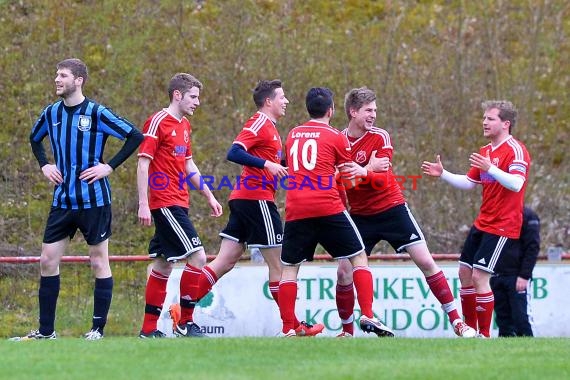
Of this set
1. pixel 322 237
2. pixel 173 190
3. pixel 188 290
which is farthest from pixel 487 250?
pixel 173 190

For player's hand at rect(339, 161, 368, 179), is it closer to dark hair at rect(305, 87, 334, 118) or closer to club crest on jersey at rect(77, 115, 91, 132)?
dark hair at rect(305, 87, 334, 118)

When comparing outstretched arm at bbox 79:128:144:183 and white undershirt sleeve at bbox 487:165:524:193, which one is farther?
white undershirt sleeve at bbox 487:165:524:193

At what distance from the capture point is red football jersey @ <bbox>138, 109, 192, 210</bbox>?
1041 centimetres

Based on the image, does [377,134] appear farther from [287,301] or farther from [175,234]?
[175,234]

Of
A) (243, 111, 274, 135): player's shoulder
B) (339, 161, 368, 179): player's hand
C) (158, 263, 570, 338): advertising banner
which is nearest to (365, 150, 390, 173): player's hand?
(339, 161, 368, 179): player's hand

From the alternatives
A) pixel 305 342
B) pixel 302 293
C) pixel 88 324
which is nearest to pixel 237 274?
pixel 302 293

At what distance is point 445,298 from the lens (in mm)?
10539

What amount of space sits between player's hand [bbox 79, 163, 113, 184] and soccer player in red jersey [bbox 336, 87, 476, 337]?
7.16 ft

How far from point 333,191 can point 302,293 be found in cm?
378

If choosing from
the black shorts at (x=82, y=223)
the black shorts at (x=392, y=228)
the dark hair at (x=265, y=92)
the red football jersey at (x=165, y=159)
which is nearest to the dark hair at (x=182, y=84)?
the red football jersey at (x=165, y=159)

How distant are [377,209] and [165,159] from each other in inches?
77.0

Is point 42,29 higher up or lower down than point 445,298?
higher up

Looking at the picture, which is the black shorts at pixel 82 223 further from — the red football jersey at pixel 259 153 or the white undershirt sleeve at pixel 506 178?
the white undershirt sleeve at pixel 506 178

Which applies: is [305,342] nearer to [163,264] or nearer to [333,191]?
[333,191]
